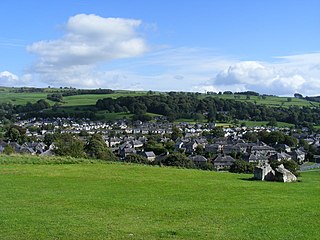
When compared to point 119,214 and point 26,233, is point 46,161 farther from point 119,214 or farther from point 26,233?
point 26,233

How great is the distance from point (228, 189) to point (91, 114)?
153430mm

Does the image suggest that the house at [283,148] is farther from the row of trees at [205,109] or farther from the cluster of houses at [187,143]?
the row of trees at [205,109]

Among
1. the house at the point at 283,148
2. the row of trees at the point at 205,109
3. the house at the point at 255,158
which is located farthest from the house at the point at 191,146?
the row of trees at the point at 205,109

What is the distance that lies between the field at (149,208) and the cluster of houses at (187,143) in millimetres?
Answer: 48325

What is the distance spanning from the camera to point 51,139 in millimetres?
108438

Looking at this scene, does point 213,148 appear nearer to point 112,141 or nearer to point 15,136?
point 112,141

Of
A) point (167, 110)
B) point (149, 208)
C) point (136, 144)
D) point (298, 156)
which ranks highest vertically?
point (149, 208)

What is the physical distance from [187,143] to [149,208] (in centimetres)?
10044

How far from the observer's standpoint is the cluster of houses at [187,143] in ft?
298

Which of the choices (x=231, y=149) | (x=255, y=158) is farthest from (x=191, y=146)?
(x=255, y=158)

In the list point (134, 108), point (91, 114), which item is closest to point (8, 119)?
point (91, 114)

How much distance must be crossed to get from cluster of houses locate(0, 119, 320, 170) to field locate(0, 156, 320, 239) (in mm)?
48325

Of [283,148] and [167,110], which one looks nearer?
[283,148]

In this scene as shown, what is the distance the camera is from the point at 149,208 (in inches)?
663
